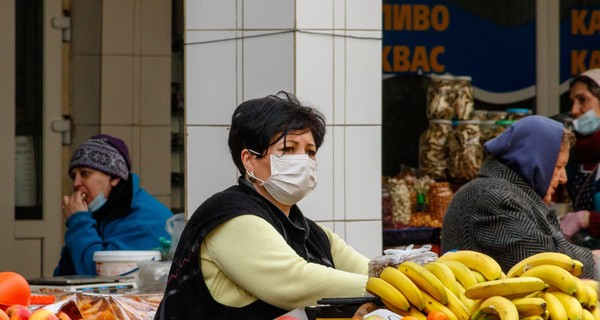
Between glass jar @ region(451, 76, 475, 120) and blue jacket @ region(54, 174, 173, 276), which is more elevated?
glass jar @ region(451, 76, 475, 120)

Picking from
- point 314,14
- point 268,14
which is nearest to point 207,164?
point 268,14

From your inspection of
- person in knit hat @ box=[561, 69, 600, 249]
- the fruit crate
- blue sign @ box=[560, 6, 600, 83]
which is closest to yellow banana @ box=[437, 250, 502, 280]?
person in knit hat @ box=[561, 69, 600, 249]

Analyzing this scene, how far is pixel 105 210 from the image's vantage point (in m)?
7.05

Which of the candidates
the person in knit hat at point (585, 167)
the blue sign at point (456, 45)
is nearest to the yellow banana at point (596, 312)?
the person in knit hat at point (585, 167)

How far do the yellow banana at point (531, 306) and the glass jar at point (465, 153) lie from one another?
4051mm

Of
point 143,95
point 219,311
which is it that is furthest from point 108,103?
point 219,311

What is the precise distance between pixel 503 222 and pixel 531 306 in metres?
1.60

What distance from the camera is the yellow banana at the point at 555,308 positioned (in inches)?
158

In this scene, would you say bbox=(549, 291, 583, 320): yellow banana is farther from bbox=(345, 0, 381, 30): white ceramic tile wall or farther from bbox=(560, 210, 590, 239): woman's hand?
bbox=(560, 210, 590, 239): woman's hand

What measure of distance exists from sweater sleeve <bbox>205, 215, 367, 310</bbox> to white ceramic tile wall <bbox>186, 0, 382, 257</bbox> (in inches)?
66.5

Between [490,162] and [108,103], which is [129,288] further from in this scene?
[108,103]

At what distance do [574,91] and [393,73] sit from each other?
1.26 metres

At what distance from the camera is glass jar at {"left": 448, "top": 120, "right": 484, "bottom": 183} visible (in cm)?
802

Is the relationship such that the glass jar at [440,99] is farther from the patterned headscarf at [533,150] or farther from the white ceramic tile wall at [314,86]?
the patterned headscarf at [533,150]
